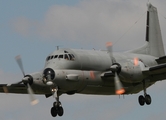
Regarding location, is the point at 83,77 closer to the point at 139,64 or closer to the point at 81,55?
the point at 81,55

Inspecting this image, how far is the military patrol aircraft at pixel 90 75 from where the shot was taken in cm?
4572

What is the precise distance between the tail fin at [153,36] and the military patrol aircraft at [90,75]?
13.2 feet

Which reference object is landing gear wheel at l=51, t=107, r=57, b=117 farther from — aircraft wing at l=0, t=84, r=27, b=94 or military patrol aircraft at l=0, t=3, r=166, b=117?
aircraft wing at l=0, t=84, r=27, b=94

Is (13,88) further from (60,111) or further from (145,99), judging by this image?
(145,99)

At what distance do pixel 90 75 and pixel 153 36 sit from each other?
13.8 metres

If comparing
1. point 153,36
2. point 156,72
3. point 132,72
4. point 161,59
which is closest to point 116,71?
point 132,72

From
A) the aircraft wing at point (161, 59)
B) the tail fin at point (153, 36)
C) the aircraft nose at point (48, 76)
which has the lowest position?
the aircraft nose at point (48, 76)

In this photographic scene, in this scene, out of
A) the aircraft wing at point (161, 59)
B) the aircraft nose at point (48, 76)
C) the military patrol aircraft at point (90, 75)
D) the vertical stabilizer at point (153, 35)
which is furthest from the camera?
the vertical stabilizer at point (153, 35)

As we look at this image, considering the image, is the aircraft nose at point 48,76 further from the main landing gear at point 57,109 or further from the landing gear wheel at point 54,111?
the landing gear wheel at point 54,111

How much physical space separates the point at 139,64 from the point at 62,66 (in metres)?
7.54

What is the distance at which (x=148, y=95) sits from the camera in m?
51.5

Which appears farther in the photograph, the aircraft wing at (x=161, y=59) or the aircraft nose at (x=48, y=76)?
the aircraft wing at (x=161, y=59)

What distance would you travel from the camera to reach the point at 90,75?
4725cm

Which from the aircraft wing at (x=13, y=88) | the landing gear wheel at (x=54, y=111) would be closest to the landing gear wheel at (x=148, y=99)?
the landing gear wheel at (x=54, y=111)
